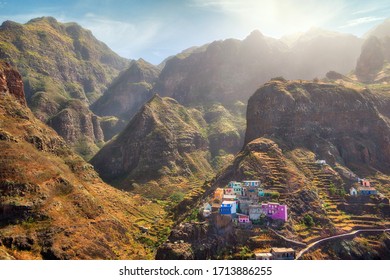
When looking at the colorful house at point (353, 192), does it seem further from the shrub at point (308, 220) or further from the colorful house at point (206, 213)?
the colorful house at point (206, 213)

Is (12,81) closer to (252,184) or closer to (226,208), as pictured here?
(226,208)

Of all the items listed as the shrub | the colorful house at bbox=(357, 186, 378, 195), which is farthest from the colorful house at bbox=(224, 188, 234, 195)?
the colorful house at bbox=(357, 186, 378, 195)

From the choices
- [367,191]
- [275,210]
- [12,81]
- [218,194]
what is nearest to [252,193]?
[218,194]

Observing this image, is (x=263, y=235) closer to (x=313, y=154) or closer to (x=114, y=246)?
(x=114, y=246)

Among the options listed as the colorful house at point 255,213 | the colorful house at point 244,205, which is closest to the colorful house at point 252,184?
the colorful house at point 244,205

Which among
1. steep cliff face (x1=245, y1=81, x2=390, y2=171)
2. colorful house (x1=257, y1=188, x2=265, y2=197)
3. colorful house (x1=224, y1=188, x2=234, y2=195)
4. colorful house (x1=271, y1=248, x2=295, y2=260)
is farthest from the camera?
steep cliff face (x1=245, y1=81, x2=390, y2=171)

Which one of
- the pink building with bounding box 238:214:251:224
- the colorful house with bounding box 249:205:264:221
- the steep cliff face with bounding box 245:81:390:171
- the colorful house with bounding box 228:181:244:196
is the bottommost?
the pink building with bounding box 238:214:251:224

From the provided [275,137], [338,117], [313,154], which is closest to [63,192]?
[275,137]

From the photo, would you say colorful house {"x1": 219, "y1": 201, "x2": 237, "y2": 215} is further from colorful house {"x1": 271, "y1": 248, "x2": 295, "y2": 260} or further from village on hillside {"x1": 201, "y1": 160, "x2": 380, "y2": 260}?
colorful house {"x1": 271, "y1": 248, "x2": 295, "y2": 260}
